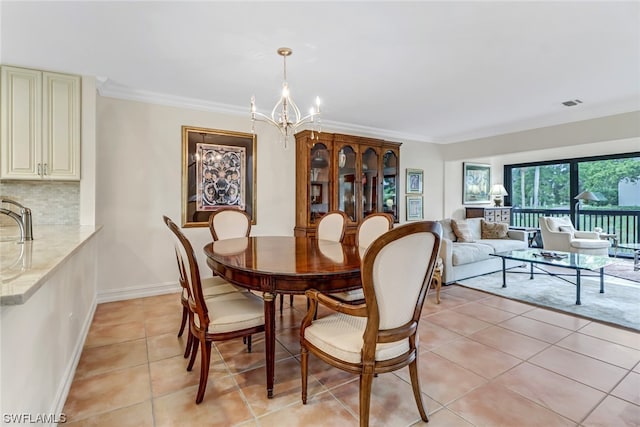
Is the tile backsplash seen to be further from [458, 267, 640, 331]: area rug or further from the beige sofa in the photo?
[458, 267, 640, 331]: area rug

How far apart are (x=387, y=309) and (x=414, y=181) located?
15.8 ft

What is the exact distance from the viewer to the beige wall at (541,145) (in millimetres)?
4039

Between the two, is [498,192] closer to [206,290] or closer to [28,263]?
[206,290]

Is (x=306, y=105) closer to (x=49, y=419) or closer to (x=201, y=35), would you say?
(x=201, y=35)

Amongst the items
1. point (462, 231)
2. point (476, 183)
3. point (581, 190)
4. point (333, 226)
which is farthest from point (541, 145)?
point (333, 226)

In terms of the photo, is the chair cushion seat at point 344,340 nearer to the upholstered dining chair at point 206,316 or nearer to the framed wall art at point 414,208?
the upholstered dining chair at point 206,316

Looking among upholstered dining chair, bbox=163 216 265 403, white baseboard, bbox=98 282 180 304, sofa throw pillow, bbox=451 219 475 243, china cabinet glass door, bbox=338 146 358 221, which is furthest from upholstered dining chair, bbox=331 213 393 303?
sofa throw pillow, bbox=451 219 475 243

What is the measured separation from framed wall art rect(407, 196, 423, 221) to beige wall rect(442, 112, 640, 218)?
27.8 inches

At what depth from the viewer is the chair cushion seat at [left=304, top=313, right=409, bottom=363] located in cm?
147

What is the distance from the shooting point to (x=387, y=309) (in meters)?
1.42

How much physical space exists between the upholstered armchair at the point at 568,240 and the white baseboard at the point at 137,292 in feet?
19.8

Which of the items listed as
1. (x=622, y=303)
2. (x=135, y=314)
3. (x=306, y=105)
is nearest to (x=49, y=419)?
(x=135, y=314)

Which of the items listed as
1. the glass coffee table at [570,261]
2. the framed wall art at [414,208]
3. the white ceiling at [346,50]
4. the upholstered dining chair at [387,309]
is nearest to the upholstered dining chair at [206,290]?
the upholstered dining chair at [387,309]

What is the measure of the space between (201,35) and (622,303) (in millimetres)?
4885
